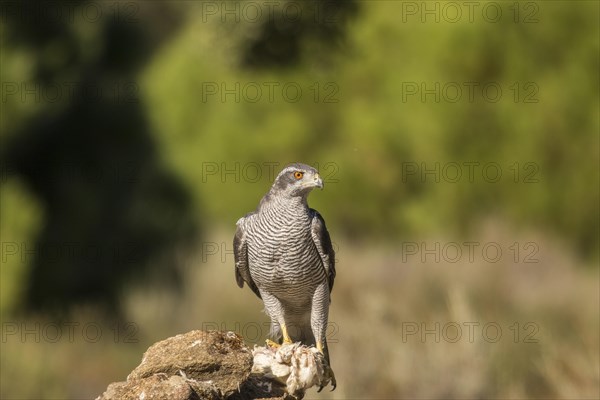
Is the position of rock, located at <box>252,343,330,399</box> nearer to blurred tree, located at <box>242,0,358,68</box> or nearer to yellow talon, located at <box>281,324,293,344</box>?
yellow talon, located at <box>281,324,293,344</box>

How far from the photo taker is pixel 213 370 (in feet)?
16.2

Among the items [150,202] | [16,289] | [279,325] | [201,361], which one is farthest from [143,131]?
[201,361]

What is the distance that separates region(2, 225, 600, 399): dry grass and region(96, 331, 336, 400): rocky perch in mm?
1874

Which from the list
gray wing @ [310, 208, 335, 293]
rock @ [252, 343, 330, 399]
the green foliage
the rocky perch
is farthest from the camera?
the green foliage

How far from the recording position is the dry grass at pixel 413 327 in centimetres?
959

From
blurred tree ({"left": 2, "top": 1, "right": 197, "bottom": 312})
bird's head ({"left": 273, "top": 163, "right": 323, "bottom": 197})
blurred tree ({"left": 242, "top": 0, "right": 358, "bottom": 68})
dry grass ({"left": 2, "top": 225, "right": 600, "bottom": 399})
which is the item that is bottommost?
dry grass ({"left": 2, "top": 225, "right": 600, "bottom": 399})

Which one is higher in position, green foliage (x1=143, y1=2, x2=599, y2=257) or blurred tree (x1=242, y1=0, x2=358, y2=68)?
blurred tree (x1=242, y1=0, x2=358, y2=68)

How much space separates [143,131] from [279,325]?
8.91 meters

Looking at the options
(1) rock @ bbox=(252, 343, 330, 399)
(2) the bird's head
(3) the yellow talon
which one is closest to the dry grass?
(3) the yellow talon

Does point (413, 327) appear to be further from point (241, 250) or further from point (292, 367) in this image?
point (292, 367)

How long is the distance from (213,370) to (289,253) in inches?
35.4

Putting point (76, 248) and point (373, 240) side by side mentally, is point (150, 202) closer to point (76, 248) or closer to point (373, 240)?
point (76, 248)

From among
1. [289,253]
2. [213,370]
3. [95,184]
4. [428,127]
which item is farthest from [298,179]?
[428,127]

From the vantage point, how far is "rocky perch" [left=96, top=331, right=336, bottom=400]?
4703mm
